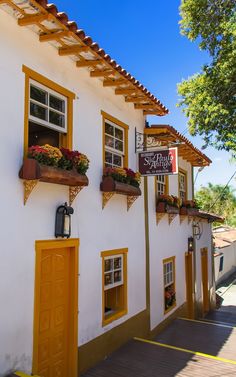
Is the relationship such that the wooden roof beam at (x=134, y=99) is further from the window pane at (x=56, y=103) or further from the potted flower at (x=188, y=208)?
the potted flower at (x=188, y=208)

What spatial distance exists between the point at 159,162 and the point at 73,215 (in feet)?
8.70

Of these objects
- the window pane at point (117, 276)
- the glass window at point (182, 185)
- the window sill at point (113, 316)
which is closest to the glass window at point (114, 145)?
the window pane at point (117, 276)

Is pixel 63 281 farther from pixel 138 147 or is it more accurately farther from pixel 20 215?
pixel 138 147

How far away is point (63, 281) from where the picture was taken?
19.6 ft

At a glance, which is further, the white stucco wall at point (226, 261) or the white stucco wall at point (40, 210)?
the white stucco wall at point (226, 261)

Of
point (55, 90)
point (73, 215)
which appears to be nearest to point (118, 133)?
point (55, 90)

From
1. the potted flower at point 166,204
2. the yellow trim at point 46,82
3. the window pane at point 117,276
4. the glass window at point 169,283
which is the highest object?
the yellow trim at point 46,82

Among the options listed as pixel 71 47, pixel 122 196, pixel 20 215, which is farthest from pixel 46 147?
pixel 122 196

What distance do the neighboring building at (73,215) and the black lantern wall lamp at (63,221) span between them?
12cm

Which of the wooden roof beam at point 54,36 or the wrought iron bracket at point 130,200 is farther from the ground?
the wooden roof beam at point 54,36

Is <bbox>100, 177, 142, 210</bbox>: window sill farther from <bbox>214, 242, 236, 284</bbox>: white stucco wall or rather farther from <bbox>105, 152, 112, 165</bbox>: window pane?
<bbox>214, 242, 236, 284</bbox>: white stucco wall

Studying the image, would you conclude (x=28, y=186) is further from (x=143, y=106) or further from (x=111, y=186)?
(x=143, y=106)

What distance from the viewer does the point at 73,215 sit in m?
6.16

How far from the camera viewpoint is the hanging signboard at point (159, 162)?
7539 mm
